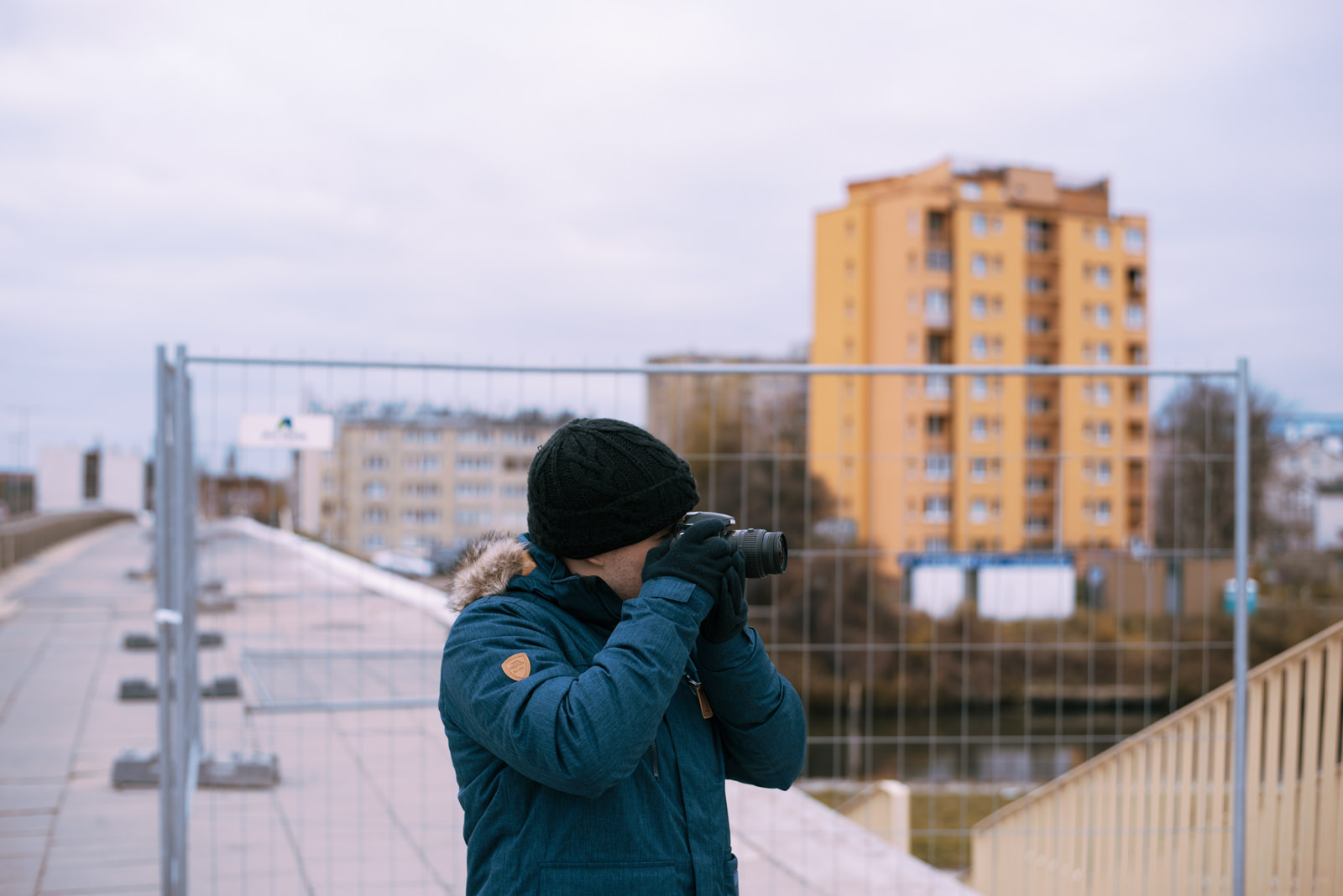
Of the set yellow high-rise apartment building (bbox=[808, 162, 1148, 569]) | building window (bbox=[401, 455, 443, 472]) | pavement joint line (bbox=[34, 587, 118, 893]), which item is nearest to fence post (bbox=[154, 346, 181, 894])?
building window (bbox=[401, 455, 443, 472])

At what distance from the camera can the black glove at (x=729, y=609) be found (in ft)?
4.28

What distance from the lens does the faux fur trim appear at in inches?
53.9

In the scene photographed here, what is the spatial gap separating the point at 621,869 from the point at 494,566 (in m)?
0.42

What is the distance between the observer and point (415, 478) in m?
3.41

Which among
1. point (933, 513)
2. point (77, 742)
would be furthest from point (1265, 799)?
point (77, 742)

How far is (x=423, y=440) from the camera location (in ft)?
11.2

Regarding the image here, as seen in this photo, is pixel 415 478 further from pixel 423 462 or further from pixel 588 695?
pixel 588 695

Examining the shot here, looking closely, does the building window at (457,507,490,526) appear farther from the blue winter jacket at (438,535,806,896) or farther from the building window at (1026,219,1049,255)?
the building window at (1026,219,1049,255)

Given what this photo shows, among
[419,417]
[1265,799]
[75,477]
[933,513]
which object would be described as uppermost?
[419,417]

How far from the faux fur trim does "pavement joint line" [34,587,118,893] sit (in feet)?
11.6

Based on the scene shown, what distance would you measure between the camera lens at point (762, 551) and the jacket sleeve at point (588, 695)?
11 centimetres

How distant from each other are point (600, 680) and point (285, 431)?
230 cm

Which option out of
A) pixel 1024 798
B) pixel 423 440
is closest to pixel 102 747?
pixel 423 440

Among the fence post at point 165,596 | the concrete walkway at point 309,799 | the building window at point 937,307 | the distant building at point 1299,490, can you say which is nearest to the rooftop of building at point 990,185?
the building window at point 937,307
